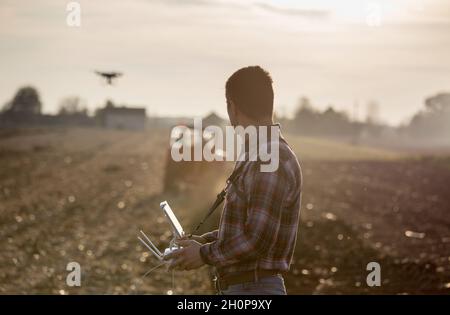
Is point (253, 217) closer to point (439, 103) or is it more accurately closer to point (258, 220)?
point (258, 220)

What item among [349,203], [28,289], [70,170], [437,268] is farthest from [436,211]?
[70,170]

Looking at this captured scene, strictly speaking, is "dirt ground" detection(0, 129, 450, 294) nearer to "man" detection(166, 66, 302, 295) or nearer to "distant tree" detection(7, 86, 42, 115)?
"man" detection(166, 66, 302, 295)

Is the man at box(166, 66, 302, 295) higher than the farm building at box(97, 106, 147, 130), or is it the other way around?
the man at box(166, 66, 302, 295)

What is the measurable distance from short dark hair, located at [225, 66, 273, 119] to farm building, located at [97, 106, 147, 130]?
9660 centimetres

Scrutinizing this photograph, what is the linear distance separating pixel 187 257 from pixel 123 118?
334 ft

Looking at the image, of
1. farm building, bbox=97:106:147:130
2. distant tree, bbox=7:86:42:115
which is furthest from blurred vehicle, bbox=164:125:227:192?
farm building, bbox=97:106:147:130

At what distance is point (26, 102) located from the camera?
9406 cm

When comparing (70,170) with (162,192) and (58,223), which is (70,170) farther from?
(58,223)

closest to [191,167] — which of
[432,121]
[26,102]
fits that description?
[26,102]

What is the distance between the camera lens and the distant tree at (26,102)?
303ft

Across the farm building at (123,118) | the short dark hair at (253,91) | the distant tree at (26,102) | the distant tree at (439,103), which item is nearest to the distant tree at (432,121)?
the distant tree at (439,103)

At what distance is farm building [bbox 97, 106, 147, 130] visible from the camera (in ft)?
333

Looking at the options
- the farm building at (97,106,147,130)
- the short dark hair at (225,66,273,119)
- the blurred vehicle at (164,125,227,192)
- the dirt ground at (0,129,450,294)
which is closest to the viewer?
the short dark hair at (225,66,273,119)
